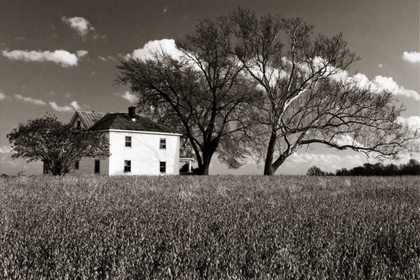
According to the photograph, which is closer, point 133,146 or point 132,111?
point 133,146

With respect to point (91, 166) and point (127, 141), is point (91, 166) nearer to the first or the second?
point (91, 166)

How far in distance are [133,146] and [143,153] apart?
4.32 feet

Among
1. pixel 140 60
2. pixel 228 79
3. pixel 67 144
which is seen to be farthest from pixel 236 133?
pixel 67 144

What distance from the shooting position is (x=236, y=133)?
3731 cm

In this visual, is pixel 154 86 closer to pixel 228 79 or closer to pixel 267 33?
pixel 228 79

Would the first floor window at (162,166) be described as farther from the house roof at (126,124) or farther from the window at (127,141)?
the window at (127,141)

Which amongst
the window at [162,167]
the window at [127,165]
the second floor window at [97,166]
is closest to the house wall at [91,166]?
the second floor window at [97,166]

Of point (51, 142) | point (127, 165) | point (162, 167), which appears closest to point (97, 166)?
point (127, 165)

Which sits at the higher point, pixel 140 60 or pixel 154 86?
pixel 140 60

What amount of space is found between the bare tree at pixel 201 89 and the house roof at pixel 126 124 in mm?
2652

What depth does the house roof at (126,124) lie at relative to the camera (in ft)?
126

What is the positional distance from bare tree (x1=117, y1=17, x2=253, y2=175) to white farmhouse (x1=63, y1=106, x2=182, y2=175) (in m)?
2.94

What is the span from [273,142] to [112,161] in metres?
15.4

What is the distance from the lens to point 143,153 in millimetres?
39625
